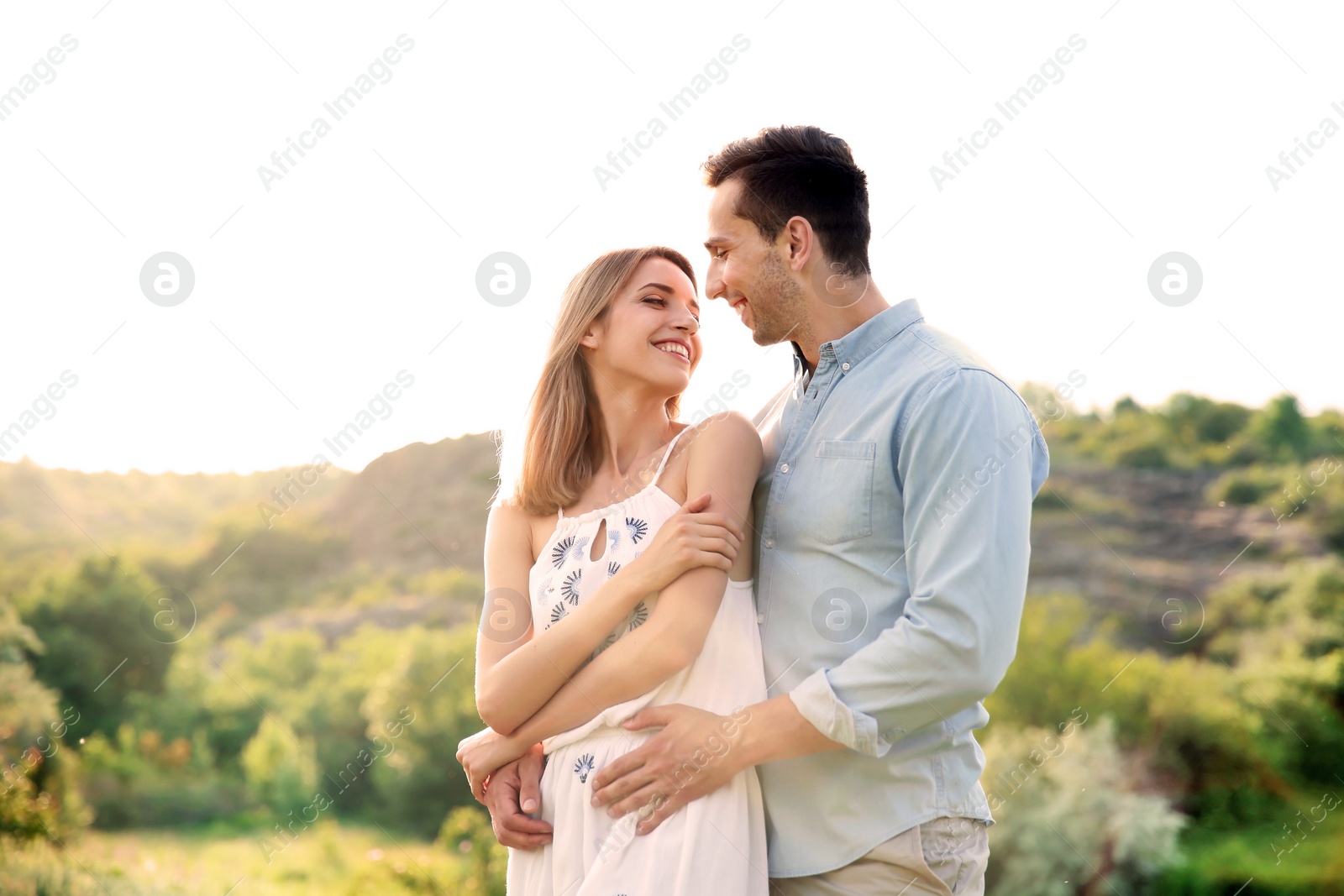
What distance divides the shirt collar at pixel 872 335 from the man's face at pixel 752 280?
0.13 meters

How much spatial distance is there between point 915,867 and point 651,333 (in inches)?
53.5

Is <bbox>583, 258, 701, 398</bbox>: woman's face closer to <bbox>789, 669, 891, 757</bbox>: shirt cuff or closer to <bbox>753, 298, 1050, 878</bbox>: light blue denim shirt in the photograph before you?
<bbox>753, 298, 1050, 878</bbox>: light blue denim shirt

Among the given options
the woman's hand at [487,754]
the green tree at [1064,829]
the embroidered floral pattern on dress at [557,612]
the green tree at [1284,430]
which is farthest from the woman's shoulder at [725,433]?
the green tree at [1284,430]

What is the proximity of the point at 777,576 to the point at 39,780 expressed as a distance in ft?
33.1

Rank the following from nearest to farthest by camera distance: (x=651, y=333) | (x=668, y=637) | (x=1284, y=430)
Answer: (x=668, y=637), (x=651, y=333), (x=1284, y=430)

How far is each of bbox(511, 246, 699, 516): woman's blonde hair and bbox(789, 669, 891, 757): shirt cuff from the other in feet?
2.91

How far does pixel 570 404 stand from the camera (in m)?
2.70

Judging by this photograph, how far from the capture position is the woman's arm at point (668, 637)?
214 cm

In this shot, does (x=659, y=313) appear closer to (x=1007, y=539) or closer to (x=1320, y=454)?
(x=1007, y=539)

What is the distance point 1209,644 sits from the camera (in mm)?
10125

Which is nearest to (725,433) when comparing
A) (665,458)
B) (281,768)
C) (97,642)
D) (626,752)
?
(665,458)

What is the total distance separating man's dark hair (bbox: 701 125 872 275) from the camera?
2.48m

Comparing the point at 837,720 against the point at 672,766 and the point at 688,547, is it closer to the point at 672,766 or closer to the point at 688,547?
the point at 672,766

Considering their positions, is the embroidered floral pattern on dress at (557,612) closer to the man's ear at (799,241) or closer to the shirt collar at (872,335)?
the shirt collar at (872,335)
